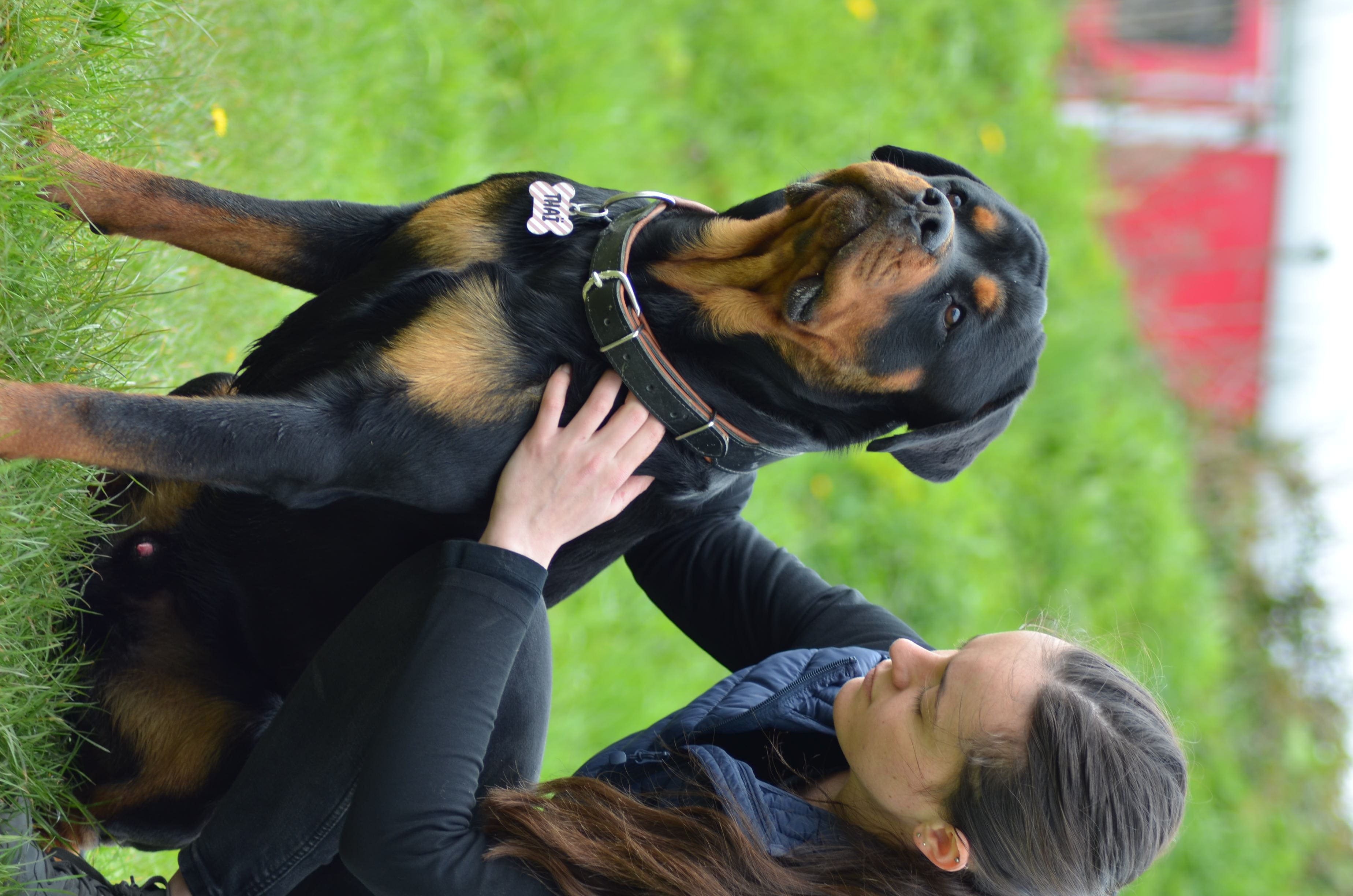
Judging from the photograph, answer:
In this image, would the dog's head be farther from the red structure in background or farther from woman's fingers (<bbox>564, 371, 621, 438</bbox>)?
the red structure in background

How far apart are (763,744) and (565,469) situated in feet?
2.27

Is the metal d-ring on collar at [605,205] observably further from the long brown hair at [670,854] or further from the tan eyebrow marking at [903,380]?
the long brown hair at [670,854]

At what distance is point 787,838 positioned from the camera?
6.18 feet

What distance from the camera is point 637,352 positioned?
185cm

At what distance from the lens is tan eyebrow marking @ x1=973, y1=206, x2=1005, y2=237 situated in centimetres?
211

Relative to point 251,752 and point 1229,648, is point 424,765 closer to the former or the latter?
point 251,752

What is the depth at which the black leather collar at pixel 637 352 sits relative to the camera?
184cm

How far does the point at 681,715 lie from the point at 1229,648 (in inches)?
257

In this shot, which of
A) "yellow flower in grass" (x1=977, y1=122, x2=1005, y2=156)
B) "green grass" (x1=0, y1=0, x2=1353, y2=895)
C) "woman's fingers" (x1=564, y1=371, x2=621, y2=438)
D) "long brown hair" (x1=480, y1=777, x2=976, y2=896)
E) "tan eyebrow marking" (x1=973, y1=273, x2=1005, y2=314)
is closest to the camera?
A: "long brown hair" (x1=480, y1=777, x2=976, y2=896)

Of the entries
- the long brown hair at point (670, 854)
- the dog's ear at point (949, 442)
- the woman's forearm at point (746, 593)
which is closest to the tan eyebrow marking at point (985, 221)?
the dog's ear at point (949, 442)

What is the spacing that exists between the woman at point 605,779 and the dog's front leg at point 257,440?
0.15 meters

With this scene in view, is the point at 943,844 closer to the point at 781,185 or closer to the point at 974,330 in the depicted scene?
the point at 974,330

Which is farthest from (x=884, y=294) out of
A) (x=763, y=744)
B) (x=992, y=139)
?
(x=992, y=139)

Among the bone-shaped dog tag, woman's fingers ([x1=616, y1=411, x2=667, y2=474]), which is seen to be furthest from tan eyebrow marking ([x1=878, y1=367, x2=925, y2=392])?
the bone-shaped dog tag
